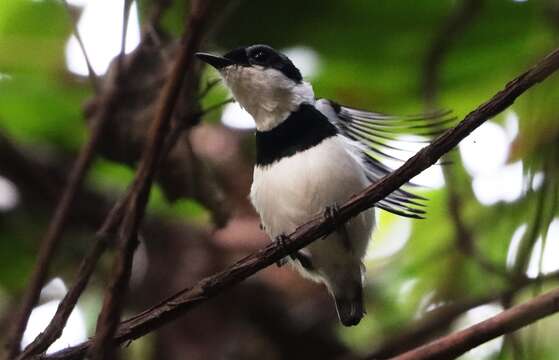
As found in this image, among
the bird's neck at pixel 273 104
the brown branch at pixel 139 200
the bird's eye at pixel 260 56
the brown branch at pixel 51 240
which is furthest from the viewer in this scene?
the bird's eye at pixel 260 56

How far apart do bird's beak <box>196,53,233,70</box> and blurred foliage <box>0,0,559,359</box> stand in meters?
1.01

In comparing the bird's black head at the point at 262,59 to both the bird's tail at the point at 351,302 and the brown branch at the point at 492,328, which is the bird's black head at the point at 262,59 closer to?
the bird's tail at the point at 351,302

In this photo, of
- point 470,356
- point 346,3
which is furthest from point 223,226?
point 346,3

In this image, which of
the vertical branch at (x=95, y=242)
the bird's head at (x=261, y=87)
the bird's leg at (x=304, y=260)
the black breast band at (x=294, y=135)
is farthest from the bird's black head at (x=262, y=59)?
the bird's leg at (x=304, y=260)

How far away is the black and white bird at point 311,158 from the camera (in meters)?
2.41

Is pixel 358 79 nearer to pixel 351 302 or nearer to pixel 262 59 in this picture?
pixel 262 59

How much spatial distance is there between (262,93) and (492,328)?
1245 millimetres

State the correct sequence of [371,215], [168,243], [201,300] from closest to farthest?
[201,300] < [371,215] < [168,243]

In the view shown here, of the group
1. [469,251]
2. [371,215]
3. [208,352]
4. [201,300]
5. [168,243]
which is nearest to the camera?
[201,300]

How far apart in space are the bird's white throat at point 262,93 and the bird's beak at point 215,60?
0.07 feet

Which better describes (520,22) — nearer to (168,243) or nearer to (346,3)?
(346,3)

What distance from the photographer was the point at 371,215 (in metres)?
2.56

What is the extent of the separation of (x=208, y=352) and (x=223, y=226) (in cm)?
84

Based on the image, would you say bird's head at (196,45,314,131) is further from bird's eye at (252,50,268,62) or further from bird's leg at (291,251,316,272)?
bird's leg at (291,251,316,272)
